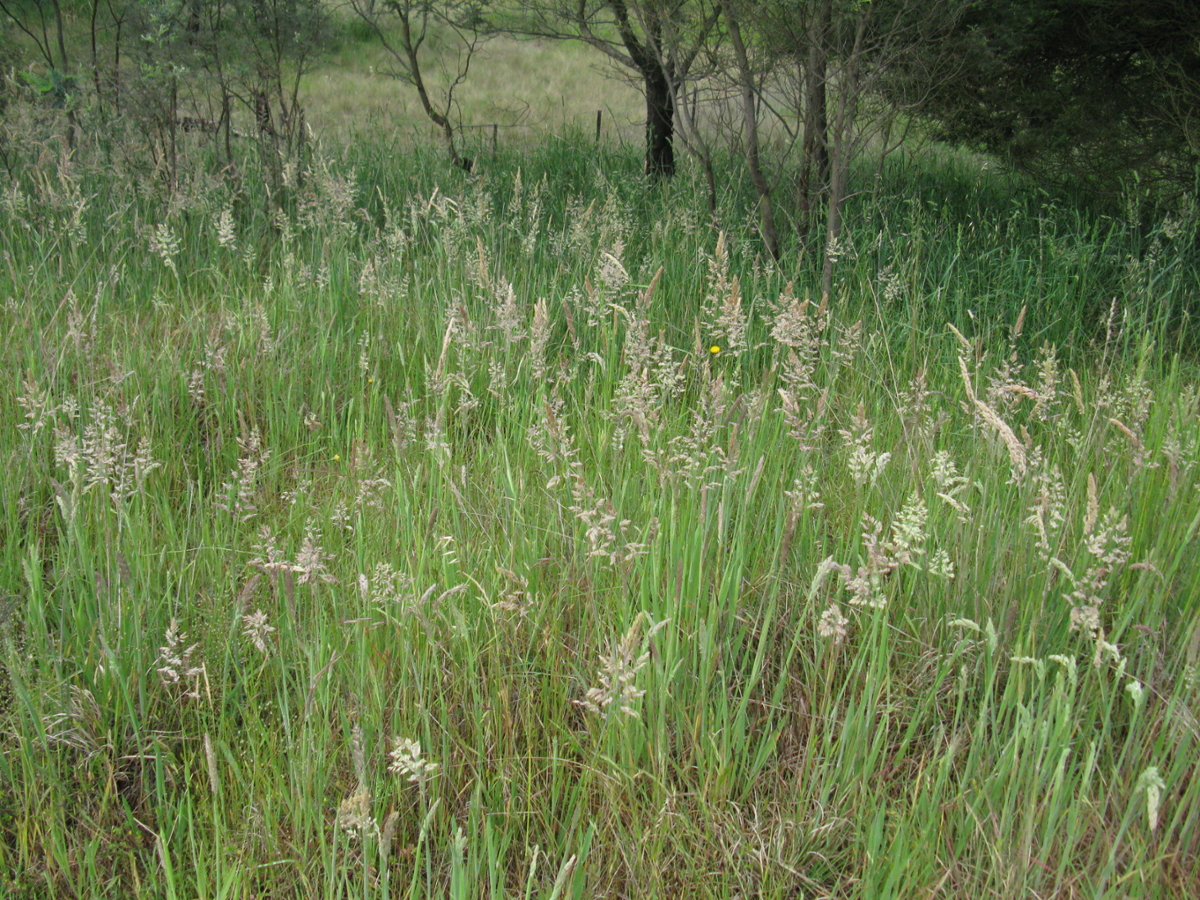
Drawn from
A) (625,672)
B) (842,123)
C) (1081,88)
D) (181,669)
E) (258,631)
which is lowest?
(181,669)

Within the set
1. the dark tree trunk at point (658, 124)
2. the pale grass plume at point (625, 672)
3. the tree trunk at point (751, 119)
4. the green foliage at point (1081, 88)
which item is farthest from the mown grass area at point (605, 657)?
the dark tree trunk at point (658, 124)

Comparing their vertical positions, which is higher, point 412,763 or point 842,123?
point 842,123

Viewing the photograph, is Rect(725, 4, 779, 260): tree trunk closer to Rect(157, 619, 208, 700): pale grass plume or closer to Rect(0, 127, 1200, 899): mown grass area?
Rect(0, 127, 1200, 899): mown grass area

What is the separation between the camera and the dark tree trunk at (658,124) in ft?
22.1

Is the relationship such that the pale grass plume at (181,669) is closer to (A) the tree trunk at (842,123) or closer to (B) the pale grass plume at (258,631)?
(B) the pale grass plume at (258,631)

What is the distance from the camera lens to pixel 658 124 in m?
6.93

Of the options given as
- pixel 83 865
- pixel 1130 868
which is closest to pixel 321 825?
pixel 83 865

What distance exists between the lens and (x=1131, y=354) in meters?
3.74

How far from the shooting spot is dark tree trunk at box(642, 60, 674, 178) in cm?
673

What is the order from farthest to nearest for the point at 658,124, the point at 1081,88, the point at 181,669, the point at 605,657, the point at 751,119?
the point at 658,124
the point at 1081,88
the point at 751,119
the point at 181,669
the point at 605,657

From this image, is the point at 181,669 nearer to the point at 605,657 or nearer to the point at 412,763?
the point at 412,763

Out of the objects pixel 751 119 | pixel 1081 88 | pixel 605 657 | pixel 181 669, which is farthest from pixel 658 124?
pixel 605 657

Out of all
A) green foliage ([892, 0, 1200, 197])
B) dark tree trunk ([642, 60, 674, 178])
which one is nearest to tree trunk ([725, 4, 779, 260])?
green foliage ([892, 0, 1200, 197])

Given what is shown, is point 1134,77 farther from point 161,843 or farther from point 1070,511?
point 161,843
